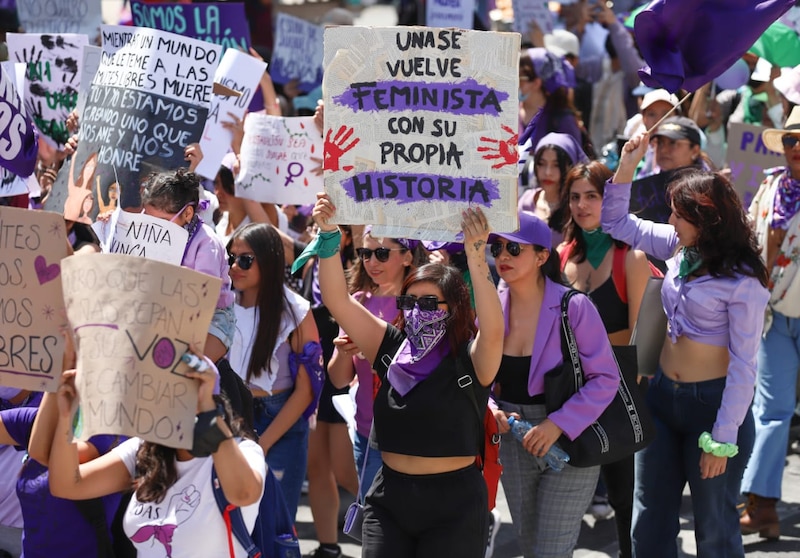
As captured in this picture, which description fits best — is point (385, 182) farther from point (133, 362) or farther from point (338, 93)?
point (133, 362)

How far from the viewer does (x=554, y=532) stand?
15.5 feet

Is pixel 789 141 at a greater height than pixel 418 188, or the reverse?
pixel 789 141

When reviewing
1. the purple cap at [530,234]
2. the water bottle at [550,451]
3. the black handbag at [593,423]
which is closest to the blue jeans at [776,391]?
the black handbag at [593,423]

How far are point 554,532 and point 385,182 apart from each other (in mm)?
1640

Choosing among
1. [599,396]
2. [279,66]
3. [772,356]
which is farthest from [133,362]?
[279,66]

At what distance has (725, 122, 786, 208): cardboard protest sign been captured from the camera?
23.7ft

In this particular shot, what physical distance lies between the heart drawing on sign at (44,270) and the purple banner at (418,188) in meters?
1.08

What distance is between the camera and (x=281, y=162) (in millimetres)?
7020

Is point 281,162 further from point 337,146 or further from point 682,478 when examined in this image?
point 682,478

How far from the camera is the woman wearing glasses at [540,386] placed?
4656 millimetres

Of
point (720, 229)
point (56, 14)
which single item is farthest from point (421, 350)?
point (56, 14)

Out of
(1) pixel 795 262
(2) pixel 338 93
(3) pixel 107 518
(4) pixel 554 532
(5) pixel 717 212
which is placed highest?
(2) pixel 338 93

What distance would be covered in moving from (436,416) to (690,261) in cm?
146

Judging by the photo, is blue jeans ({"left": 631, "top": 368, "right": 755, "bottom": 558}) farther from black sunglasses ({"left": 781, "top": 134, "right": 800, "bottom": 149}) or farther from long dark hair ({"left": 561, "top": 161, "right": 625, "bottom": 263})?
black sunglasses ({"left": 781, "top": 134, "right": 800, "bottom": 149})
